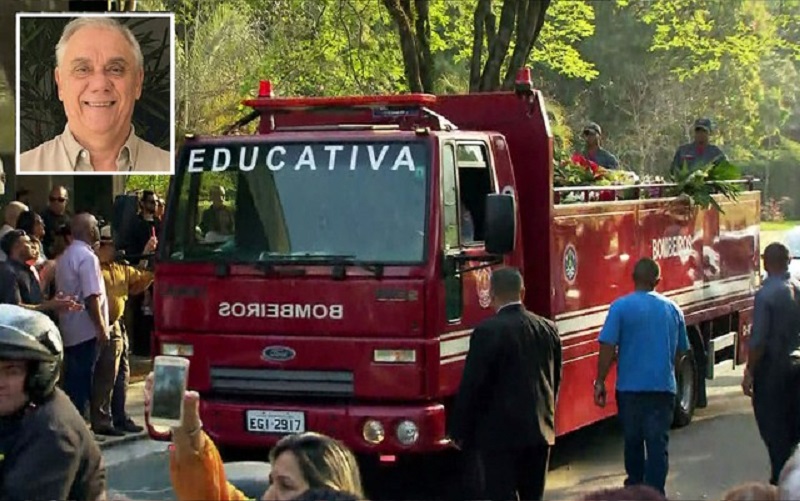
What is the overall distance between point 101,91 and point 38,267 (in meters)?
4.66

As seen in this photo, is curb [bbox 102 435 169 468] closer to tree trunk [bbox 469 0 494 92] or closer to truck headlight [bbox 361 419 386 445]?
truck headlight [bbox 361 419 386 445]

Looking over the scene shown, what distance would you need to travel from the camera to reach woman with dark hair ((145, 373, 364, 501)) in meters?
3.93

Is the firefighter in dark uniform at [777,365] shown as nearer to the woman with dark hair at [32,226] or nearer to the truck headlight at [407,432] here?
the truck headlight at [407,432]

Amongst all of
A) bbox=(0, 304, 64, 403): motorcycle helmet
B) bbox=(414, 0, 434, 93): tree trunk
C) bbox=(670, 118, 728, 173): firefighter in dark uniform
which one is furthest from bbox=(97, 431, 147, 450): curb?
bbox=(414, 0, 434, 93): tree trunk

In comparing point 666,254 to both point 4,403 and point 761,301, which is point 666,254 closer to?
point 761,301

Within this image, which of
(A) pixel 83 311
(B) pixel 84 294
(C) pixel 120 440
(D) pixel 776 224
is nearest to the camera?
(B) pixel 84 294

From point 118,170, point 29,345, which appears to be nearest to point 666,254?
point 118,170

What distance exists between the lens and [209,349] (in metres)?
9.80

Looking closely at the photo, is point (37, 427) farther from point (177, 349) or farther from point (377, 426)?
point (177, 349)

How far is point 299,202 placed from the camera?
9.70m

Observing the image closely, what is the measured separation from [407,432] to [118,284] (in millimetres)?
4170

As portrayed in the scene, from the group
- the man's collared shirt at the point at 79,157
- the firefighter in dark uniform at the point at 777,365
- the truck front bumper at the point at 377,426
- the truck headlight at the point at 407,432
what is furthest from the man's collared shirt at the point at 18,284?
the firefighter in dark uniform at the point at 777,365

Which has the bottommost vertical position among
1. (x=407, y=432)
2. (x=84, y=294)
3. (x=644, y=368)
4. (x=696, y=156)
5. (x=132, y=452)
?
(x=132, y=452)

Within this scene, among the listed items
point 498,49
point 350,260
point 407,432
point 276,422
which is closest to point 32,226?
point 276,422
